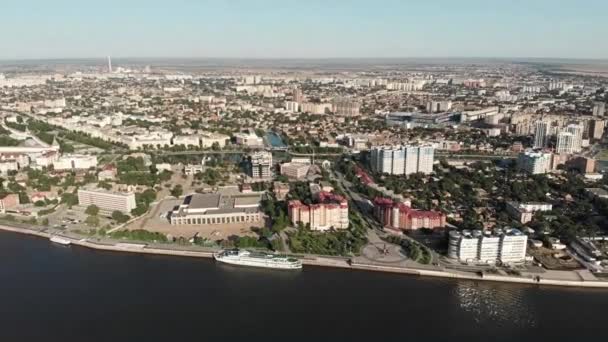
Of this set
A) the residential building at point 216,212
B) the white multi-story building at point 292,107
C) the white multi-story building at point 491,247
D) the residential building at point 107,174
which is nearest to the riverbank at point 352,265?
the white multi-story building at point 491,247

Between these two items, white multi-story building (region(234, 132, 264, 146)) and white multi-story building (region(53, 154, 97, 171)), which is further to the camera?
white multi-story building (region(234, 132, 264, 146))

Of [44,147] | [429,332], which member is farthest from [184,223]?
[44,147]

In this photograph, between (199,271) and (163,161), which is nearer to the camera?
(199,271)

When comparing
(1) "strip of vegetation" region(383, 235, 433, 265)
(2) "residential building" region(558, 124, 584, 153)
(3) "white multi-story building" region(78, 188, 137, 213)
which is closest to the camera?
(1) "strip of vegetation" region(383, 235, 433, 265)

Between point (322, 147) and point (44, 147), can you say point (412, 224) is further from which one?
point (44, 147)

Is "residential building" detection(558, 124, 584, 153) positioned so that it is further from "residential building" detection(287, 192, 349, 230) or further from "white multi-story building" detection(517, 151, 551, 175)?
"residential building" detection(287, 192, 349, 230)

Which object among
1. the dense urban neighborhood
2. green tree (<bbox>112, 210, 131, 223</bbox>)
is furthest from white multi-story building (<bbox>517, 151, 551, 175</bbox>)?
green tree (<bbox>112, 210, 131, 223</bbox>)

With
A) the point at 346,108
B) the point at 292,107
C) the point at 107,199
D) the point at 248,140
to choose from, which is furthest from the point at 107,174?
the point at 292,107
